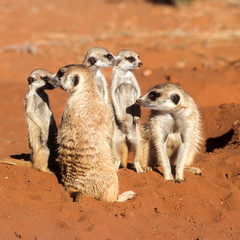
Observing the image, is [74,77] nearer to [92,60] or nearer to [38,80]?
[38,80]

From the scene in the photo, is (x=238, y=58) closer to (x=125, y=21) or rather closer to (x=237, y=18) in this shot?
(x=237, y=18)

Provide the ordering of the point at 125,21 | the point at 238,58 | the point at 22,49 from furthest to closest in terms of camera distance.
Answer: the point at 125,21
the point at 22,49
the point at 238,58

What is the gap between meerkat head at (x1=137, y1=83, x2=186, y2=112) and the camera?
443 centimetres

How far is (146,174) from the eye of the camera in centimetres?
462

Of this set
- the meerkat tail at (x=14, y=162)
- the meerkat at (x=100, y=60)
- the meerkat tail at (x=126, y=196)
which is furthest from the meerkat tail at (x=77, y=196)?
the meerkat at (x=100, y=60)

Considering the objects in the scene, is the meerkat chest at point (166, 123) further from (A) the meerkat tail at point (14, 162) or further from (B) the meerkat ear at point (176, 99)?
(A) the meerkat tail at point (14, 162)

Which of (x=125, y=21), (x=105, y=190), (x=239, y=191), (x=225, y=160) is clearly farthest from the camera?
(x=125, y=21)

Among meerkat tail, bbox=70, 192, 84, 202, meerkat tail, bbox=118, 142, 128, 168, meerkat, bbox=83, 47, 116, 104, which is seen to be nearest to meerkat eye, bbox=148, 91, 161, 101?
meerkat, bbox=83, 47, 116, 104

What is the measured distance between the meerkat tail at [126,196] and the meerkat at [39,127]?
3.10 feet

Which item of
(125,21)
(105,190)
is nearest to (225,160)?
(105,190)

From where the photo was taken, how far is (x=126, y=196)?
410 centimetres

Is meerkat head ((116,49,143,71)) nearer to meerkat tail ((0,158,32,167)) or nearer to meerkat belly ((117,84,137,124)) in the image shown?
meerkat belly ((117,84,137,124))

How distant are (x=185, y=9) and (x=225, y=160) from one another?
38.3 feet

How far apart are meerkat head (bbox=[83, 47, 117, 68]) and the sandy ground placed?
1.38 meters
